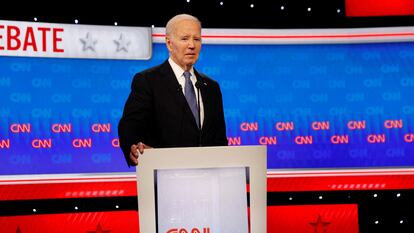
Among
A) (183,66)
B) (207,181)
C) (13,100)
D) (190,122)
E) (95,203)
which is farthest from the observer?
(95,203)

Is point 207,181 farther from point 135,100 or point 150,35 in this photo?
point 150,35

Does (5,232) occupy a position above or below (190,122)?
below

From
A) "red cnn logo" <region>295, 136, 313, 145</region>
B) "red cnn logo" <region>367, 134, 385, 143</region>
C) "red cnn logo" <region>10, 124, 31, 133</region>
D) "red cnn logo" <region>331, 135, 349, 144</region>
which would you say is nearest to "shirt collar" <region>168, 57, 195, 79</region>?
"red cnn logo" <region>10, 124, 31, 133</region>

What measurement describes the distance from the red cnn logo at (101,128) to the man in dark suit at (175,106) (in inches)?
64.2

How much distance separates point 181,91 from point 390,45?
235cm

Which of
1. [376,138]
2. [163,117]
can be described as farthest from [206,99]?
[376,138]

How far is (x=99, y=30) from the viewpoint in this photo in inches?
132

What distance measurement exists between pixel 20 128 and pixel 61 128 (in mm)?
237

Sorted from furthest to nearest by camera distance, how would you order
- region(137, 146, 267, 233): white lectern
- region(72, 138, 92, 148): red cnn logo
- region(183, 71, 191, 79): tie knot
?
region(72, 138, 92, 148): red cnn logo < region(183, 71, 191, 79): tie knot < region(137, 146, 267, 233): white lectern

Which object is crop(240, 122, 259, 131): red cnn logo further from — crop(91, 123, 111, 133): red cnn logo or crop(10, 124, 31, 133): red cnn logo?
crop(10, 124, 31, 133): red cnn logo

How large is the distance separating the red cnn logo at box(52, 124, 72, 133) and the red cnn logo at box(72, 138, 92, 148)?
0.07m

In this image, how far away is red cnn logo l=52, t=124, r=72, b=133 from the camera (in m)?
3.30

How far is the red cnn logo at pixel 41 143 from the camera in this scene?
327cm

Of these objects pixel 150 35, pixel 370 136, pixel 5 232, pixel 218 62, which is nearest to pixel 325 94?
pixel 370 136
